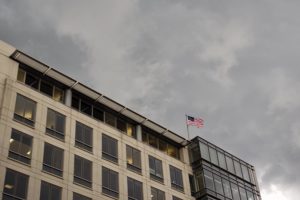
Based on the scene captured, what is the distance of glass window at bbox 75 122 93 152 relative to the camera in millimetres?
48309

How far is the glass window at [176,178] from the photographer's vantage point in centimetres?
5628

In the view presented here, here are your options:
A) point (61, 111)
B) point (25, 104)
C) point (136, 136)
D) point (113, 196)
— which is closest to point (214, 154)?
point (136, 136)

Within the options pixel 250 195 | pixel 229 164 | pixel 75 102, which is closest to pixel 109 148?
pixel 75 102

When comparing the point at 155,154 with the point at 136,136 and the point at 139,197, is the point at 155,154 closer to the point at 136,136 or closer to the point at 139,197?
the point at 136,136

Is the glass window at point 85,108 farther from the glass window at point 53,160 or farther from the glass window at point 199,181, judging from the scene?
the glass window at point 199,181

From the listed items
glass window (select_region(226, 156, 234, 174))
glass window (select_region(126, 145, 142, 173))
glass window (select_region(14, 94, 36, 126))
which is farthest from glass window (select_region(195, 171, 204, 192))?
glass window (select_region(14, 94, 36, 126))

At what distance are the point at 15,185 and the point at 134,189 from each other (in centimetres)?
1456

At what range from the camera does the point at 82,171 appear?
4631 cm

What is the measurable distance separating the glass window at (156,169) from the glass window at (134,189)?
9.34ft

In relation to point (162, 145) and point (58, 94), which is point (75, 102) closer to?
point (58, 94)

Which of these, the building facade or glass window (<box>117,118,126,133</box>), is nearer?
the building facade

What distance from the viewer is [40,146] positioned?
44.0 metres

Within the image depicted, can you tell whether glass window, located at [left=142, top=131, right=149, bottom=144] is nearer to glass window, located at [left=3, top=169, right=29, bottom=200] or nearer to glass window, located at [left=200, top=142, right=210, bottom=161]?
glass window, located at [left=200, top=142, right=210, bottom=161]

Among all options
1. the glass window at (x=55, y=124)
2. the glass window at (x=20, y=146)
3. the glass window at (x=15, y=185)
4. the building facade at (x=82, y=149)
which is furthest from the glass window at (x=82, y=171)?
the glass window at (x=15, y=185)
